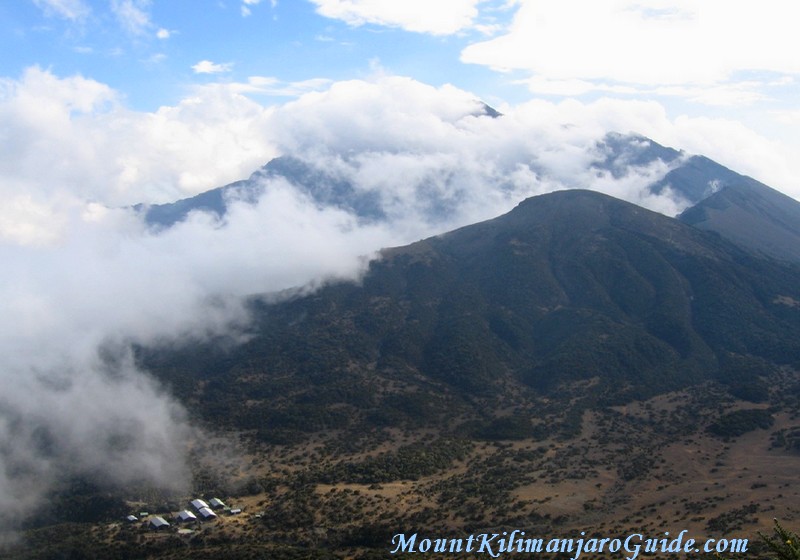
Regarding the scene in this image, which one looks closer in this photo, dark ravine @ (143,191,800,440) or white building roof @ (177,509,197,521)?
white building roof @ (177,509,197,521)

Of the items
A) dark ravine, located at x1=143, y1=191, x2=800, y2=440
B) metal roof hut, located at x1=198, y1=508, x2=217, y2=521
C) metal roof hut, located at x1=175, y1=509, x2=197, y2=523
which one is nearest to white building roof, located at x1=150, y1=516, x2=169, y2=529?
metal roof hut, located at x1=175, y1=509, x2=197, y2=523

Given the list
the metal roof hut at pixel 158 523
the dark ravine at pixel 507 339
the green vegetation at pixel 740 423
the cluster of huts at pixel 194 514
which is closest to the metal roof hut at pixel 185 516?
the cluster of huts at pixel 194 514

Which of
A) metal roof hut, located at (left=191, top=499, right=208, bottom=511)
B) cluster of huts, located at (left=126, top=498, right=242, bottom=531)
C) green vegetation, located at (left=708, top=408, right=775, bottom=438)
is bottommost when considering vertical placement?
green vegetation, located at (left=708, top=408, right=775, bottom=438)

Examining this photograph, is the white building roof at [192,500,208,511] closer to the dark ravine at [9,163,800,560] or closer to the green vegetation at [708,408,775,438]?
the dark ravine at [9,163,800,560]

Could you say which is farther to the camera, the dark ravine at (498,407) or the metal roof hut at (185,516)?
the metal roof hut at (185,516)

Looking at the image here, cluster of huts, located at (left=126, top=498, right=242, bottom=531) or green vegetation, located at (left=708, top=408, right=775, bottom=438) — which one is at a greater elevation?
cluster of huts, located at (left=126, top=498, right=242, bottom=531)

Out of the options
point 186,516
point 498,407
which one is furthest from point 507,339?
point 186,516

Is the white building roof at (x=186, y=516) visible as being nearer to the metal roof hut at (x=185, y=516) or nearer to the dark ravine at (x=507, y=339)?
the metal roof hut at (x=185, y=516)

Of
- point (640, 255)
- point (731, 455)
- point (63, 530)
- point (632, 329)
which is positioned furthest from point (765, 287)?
point (63, 530)
